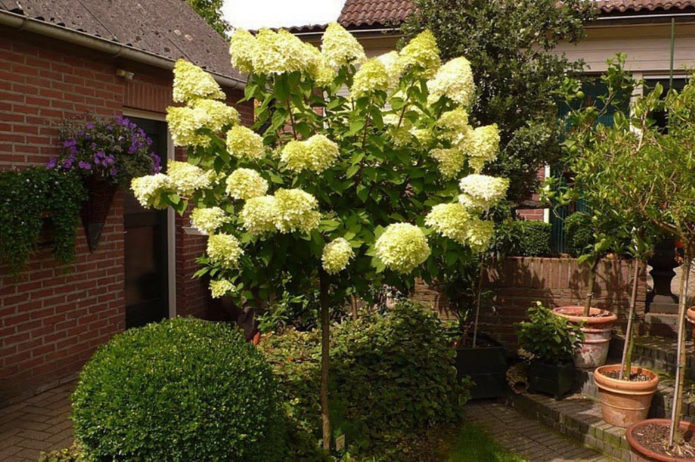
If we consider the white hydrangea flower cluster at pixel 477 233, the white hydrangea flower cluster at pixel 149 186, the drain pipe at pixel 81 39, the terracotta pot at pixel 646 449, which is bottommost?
the terracotta pot at pixel 646 449

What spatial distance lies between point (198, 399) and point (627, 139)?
3481mm

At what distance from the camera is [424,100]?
3.44 meters

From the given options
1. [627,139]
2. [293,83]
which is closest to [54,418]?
[293,83]

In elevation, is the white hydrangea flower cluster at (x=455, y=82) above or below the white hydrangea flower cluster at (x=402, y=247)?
above

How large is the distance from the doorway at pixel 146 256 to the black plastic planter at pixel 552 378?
4.41 m

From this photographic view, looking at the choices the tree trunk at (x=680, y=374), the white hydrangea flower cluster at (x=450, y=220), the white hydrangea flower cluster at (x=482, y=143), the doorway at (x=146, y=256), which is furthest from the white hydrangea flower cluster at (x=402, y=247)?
the doorway at (x=146, y=256)

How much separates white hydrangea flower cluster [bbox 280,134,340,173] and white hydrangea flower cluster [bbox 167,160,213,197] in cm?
52

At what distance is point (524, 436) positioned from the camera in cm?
538

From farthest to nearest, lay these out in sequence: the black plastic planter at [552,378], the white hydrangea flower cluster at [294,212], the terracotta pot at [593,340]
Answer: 1. the terracotta pot at [593,340]
2. the black plastic planter at [552,378]
3. the white hydrangea flower cluster at [294,212]

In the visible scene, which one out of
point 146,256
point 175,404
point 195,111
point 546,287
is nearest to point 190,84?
point 195,111

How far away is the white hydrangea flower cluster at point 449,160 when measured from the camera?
3.55 metres

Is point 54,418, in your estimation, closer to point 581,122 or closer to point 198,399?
point 198,399

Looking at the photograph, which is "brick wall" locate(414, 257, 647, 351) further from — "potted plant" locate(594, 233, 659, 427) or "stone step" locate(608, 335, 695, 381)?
"potted plant" locate(594, 233, 659, 427)

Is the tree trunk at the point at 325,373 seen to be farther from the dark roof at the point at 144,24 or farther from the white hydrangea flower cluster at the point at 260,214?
the dark roof at the point at 144,24
